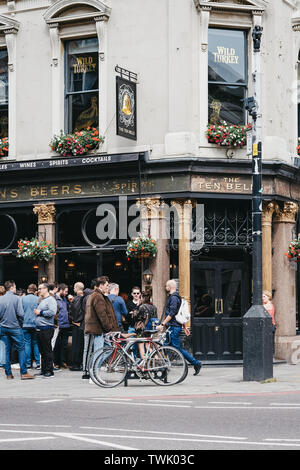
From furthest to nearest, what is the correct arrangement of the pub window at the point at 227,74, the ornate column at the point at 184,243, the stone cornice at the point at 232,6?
the pub window at the point at 227,74 < the stone cornice at the point at 232,6 < the ornate column at the point at 184,243

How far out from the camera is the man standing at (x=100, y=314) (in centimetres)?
1596

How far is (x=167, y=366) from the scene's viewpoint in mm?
15172

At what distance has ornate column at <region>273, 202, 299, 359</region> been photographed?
2061 centimetres

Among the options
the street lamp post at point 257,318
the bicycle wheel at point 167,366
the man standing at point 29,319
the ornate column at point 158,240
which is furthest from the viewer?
the ornate column at point 158,240

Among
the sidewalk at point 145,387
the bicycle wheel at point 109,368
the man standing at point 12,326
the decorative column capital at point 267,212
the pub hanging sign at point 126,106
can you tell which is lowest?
the sidewalk at point 145,387

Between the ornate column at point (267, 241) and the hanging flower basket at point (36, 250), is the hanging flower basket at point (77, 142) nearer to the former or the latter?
the hanging flower basket at point (36, 250)

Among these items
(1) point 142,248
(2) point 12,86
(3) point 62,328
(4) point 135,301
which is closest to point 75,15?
(2) point 12,86

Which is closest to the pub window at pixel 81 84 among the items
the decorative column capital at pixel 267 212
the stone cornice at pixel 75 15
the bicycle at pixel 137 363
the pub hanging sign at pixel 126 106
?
the stone cornice at pixel 75 15

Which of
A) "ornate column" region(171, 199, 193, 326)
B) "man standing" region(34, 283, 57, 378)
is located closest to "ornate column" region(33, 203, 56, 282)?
"ornate column" region(171, 199, 193, 326)

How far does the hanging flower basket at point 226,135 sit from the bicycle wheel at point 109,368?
6.54m

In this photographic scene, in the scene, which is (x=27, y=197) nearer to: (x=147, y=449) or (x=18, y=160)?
(x=18, y=160)

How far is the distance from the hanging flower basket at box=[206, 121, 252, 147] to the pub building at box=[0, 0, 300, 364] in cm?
20

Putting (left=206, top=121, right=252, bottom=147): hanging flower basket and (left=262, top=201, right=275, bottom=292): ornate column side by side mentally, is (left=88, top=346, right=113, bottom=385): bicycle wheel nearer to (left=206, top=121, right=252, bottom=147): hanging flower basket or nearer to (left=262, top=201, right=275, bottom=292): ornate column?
(left=262, top=201, right=275, bottom=292): ornate column

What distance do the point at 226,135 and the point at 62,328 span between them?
5736 millimetres
